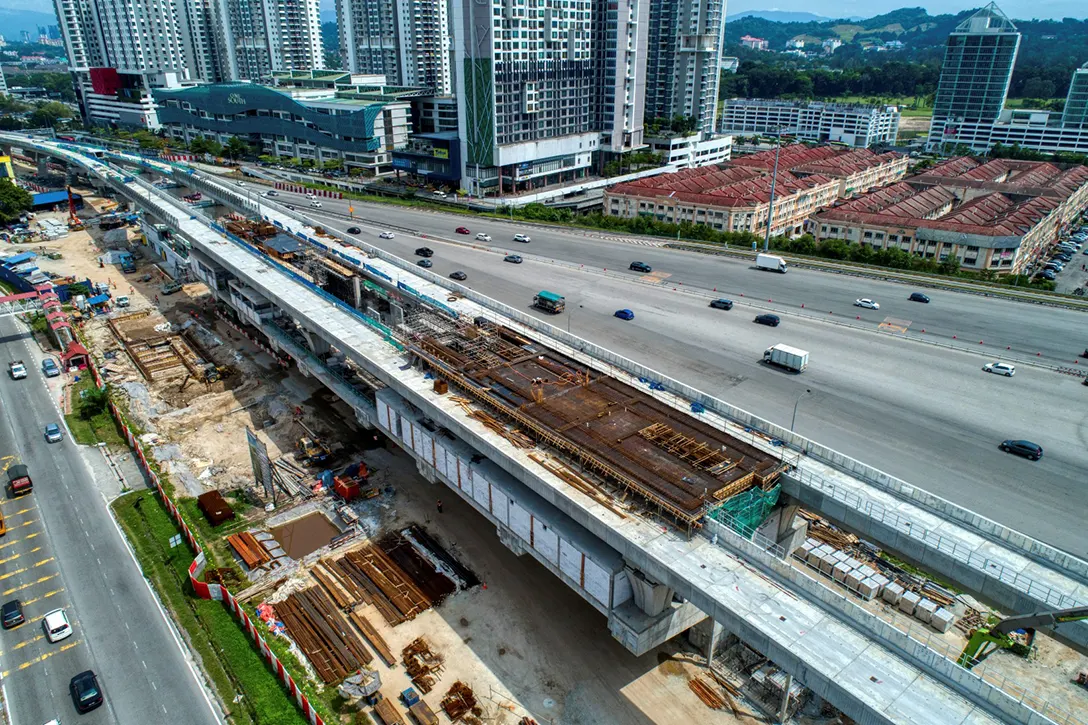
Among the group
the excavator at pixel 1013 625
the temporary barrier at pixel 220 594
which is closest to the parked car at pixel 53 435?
the temporary barrier at pixel 220 594

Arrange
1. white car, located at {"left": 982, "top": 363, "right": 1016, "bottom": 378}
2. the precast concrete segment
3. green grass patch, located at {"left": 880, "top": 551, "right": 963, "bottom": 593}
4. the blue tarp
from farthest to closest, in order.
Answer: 1. the blue tarp
2. white car, located at {"left": 982, "top": 363, "right": 1016, "bottom": 378}
3. green grass patch, located at {"left": 880, "top": 551, "right": 963, "bottom": 593}
4. the precast concrete segment

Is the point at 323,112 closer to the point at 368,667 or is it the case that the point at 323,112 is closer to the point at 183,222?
Result: the point at 183,222

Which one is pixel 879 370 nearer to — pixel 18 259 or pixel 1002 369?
pixel 1002 369

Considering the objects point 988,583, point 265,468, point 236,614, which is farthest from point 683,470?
point 265,468

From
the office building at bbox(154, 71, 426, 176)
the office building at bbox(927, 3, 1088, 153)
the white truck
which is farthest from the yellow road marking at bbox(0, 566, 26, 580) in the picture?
the office building at bbox(927, 3, 1088, 153)

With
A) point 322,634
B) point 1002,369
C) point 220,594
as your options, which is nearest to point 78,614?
point 220,594

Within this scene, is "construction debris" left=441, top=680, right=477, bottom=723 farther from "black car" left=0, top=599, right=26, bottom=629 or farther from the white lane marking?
"black car" left=0, top=599, right=26, bottom=629

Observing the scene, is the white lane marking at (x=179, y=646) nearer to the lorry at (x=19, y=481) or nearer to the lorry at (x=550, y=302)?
the lorry at (x=19, y=481)
